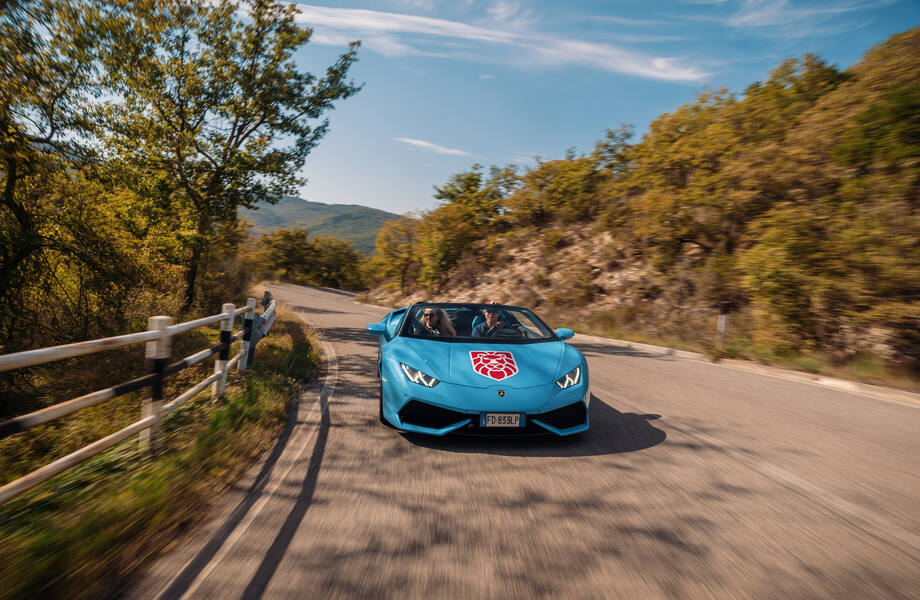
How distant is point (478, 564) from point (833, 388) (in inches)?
310

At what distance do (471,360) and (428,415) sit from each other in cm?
68

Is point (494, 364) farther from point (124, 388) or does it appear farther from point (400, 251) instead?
point (400, 251)

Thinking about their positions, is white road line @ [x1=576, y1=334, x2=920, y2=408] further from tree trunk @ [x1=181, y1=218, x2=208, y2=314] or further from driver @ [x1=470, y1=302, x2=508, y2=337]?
tree trunk @ [x1=181, y1=218, x2=208, y2=314]

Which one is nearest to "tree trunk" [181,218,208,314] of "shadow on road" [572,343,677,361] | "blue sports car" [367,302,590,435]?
"shadow on road" [572,343,677,361]

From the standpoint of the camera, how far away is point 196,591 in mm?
2246

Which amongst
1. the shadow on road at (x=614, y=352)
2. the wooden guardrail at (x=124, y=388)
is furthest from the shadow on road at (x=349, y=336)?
the wooden guardrail at (x=124, y=388)

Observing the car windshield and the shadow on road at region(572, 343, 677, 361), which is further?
the shadow on road at region(572, 343, 677, 361)

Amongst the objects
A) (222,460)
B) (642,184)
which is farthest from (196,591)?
(642,184)

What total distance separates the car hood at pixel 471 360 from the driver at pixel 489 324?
2.60 ft

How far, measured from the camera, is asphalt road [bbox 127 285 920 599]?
2348 millimetres

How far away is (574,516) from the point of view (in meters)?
3.05

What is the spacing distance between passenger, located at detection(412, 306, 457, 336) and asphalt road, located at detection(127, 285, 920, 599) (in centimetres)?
107

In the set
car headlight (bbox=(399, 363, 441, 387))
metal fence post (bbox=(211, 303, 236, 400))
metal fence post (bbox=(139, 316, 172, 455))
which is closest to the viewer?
metal fence post (bbox=(139, 316, 172, 455))

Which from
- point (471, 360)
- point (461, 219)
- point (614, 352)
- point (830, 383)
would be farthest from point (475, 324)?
point (461, 219)
